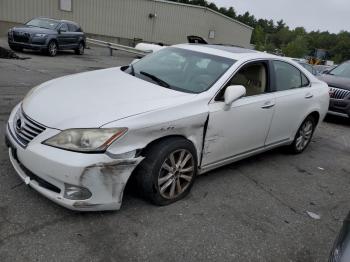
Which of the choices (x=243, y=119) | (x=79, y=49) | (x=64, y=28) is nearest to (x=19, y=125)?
(x=243, y=119)

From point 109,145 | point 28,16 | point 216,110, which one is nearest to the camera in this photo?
point 109,145

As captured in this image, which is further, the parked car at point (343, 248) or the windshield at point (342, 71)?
the windshield at point (342, 71)

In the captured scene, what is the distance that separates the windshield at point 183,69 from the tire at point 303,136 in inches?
79.1

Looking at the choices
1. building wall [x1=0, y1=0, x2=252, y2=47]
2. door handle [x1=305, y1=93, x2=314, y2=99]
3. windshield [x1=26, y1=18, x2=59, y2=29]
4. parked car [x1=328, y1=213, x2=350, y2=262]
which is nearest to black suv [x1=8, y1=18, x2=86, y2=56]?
windshield [x1=26, y1=18, x2=59, y2=29]

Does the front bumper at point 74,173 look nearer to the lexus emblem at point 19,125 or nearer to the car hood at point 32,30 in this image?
the lexus emblem at point 19,125

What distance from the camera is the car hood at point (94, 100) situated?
3418mm

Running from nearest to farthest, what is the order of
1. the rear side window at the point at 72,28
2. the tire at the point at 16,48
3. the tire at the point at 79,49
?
the tire at the point at 16,48
the rear side window at the point at 72,28
the tire at the point at 79,49

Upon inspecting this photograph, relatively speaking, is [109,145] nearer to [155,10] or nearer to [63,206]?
[63,206]

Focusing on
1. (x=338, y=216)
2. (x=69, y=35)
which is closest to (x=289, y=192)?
(x=338, y=216)

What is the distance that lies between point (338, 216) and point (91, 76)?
3.23 metres

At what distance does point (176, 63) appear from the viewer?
4785 millimetres

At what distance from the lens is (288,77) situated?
5445 millimetres

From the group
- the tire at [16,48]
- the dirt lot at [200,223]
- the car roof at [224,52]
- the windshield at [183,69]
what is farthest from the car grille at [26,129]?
the tire at [16,48]

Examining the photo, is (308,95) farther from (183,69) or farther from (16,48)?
(16,48)
